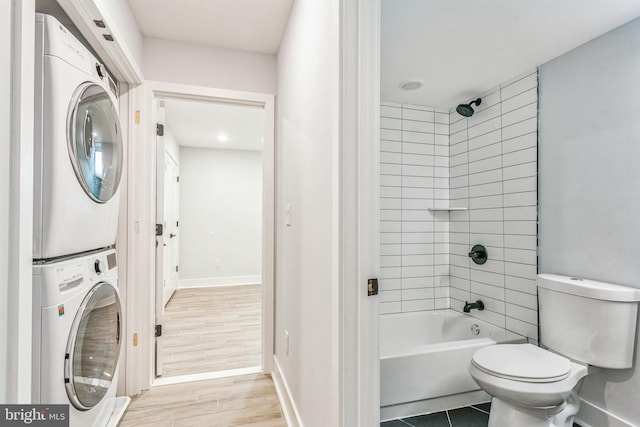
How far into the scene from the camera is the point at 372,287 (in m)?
0.99

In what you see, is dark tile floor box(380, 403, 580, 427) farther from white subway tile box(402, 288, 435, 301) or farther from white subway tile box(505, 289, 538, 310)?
white subway tile box(402, 288, 435, 301)

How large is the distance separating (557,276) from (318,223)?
161 centimetres

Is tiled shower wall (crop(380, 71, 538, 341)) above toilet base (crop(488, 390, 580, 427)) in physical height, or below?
above

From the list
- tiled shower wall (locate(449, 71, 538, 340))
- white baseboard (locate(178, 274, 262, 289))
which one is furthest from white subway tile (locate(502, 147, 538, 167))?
white baseboard (locate(178, 274, 262, 289))

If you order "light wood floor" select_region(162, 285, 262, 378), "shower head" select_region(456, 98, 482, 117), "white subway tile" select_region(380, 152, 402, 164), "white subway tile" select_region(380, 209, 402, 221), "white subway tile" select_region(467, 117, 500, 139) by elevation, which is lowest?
"light wood floor" select_region(162, 285, 262, 378)

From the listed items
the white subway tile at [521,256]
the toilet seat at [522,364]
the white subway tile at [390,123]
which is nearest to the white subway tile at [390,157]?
the white subway tile at [390,123]

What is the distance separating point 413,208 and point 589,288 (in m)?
1.32

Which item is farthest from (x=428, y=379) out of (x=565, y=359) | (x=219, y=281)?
(x=219, y=281)

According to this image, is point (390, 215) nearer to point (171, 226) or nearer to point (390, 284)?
point (390, 284)

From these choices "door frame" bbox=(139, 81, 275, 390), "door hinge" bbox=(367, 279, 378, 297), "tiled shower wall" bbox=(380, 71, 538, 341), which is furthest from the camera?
"tiled shower wall" bbox=(380, 71, 538, 341)

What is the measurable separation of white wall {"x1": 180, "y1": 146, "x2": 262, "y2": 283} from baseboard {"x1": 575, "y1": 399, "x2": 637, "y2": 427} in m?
4.34

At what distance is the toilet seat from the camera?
142 cm

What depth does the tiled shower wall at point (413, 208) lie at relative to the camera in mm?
2604

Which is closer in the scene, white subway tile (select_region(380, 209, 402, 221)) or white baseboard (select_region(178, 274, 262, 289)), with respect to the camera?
white subway tile (select_region(380, 209, 402, 221))
